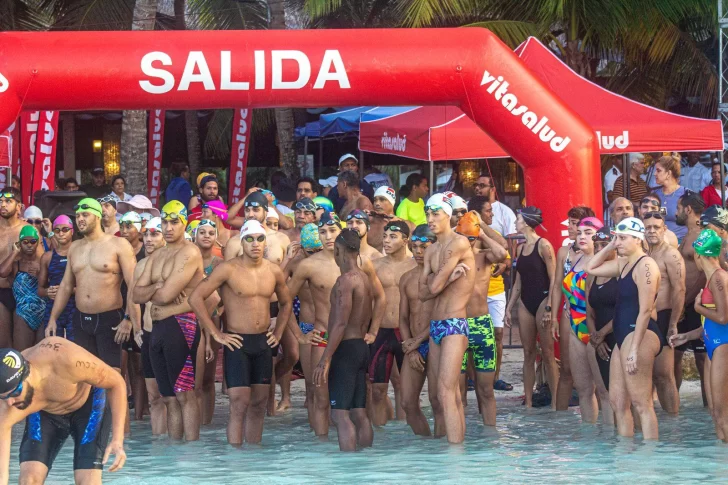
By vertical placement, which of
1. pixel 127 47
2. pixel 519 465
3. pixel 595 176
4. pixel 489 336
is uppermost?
pixel 127 47

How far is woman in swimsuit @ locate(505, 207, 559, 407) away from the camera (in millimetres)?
10570

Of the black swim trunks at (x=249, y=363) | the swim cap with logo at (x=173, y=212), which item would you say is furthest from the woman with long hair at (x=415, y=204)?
the black swim trunks at (x=249, y=363)

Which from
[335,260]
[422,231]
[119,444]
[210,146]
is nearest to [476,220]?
[422,231]

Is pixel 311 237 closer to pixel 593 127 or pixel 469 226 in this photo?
pixel 469 226

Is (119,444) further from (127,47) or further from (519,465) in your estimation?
(127,47)

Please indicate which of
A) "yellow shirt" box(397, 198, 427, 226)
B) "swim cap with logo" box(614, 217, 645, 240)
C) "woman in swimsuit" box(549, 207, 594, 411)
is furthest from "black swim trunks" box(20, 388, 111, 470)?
"yellow shirt" box(397, 198, 427, 226)

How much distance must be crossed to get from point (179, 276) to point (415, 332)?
1889 mm

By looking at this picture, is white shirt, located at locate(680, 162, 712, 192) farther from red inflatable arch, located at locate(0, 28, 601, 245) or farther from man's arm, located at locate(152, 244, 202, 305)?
man's arm, located at locate(152, 244, 202, 305)

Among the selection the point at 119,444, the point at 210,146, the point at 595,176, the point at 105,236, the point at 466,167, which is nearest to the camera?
the point at 119,444

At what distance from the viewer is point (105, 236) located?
998 centimetres

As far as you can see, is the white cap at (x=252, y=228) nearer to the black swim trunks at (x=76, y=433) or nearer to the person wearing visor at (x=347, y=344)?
the person wearing visor at (x=347, y=344)

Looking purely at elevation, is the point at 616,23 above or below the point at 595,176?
above

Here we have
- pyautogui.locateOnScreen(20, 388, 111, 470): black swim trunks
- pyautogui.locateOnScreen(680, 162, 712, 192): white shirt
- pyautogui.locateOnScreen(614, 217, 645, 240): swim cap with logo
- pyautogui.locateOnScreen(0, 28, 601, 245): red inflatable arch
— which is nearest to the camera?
pyautogui.locateOnScreen(20, 388, 111, 470): black swim trunks

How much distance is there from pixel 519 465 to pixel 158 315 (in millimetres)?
3009
